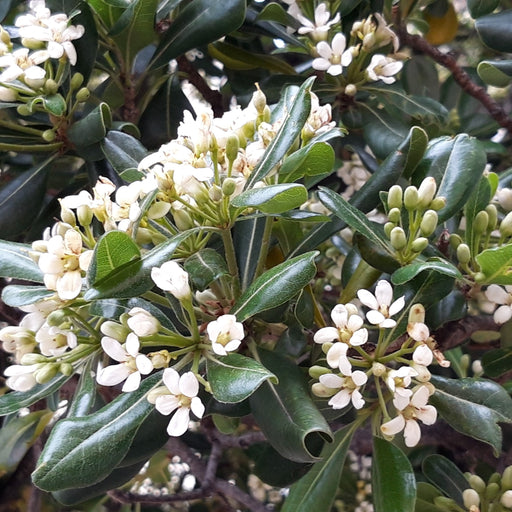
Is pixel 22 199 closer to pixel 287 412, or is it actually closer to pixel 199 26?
pixel 199 26

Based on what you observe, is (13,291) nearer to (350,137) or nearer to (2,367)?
(350,137)

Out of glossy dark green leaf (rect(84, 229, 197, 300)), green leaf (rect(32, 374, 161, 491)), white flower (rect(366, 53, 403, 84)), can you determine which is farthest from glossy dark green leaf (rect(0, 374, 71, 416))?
white flower (rect(366, 53, 403, 84))

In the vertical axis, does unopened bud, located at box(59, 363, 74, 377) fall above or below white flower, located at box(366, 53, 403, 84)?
below

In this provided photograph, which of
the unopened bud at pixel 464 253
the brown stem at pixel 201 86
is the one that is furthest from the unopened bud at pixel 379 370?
the brown stem at pixel 201 86

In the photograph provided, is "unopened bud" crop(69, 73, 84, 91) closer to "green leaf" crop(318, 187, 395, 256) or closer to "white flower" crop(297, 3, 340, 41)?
"white flower" crop(297, 3, 340, 41)

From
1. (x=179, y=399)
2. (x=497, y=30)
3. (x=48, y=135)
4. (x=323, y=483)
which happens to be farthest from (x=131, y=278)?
(x=497, y=30)

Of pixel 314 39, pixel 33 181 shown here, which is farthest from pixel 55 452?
pixel 314 39
